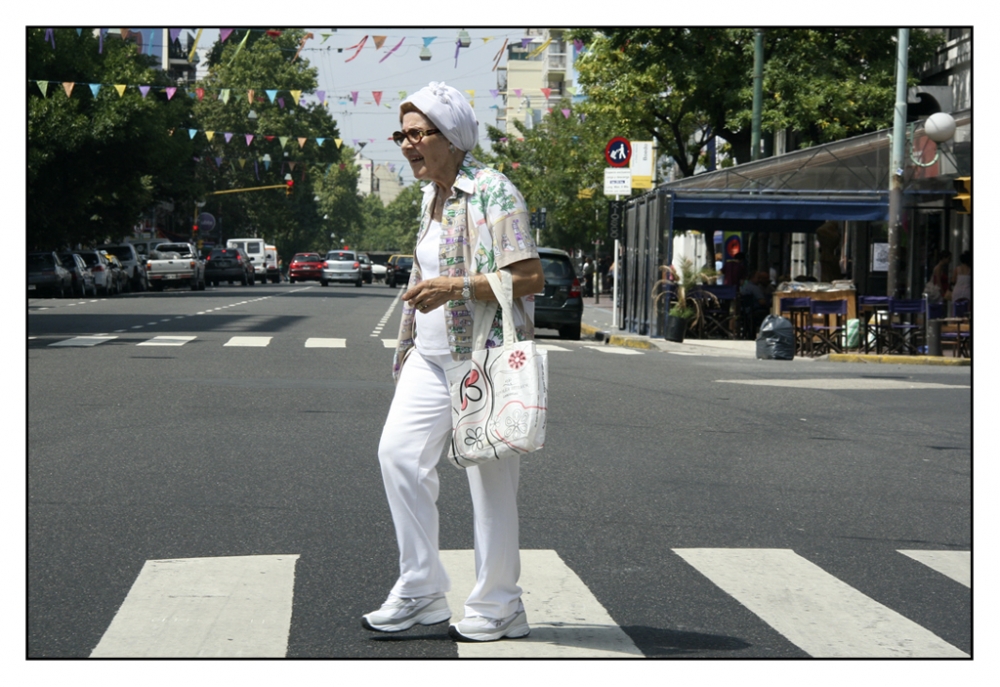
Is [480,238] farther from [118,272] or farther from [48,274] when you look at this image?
[118,272]

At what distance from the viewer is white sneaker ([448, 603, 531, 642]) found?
4562 mm

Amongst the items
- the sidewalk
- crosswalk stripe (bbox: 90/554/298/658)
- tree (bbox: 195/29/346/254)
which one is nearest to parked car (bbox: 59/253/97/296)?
the sidewalk

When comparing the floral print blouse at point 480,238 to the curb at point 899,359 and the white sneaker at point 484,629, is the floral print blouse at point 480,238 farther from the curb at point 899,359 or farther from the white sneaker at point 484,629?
the curb at point 899,359

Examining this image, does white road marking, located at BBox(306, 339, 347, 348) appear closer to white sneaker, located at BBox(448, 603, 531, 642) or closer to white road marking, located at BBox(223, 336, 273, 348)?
white road marking, located at BBox(223, 336, 273, 348)

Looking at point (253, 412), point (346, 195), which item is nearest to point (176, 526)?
point (253, 412)

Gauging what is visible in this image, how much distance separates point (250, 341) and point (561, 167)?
111 ft

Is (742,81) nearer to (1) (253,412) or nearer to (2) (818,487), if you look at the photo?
(1) (253,412)

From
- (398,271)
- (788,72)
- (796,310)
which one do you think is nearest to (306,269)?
(398,271)

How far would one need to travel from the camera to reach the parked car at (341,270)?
64812 mm

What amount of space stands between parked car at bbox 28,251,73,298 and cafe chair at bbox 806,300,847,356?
26347 mm

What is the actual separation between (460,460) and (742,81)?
29.6 m

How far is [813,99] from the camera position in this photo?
105ft

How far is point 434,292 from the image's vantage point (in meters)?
4.32

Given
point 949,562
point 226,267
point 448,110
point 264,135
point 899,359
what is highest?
point 264,135
